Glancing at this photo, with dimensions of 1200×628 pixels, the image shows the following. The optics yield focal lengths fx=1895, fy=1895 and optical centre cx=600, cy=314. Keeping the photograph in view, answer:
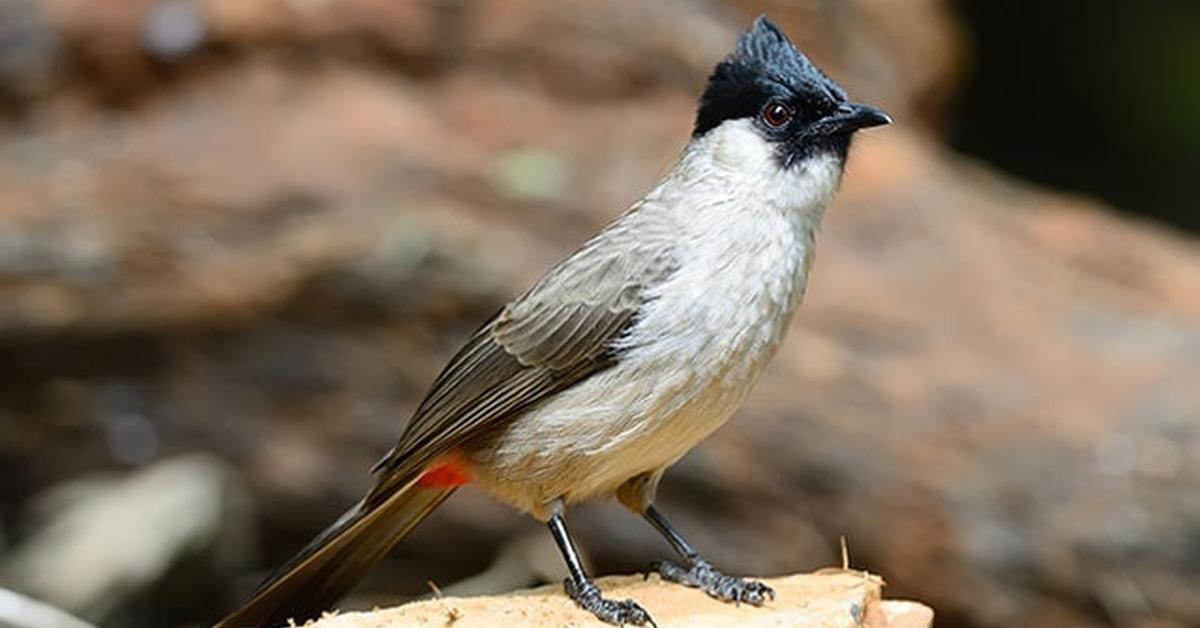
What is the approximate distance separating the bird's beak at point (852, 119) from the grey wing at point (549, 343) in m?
0.39

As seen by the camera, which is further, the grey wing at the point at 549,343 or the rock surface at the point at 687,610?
the grey wing at the point at 549,343

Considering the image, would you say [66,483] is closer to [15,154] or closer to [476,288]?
[15,154]

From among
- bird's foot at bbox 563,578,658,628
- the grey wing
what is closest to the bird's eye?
the grey wing

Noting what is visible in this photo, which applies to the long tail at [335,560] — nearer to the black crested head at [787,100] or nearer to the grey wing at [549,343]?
the grey wing at [549,343]

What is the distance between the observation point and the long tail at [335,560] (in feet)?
12.7

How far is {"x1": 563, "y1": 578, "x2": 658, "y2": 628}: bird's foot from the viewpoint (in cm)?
351

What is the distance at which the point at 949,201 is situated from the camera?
620 cm

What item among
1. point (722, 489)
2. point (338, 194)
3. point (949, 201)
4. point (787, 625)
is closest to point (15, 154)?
point (338, 194)

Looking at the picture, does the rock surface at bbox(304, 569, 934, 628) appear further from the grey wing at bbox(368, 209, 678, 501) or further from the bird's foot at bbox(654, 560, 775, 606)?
→ the grey wing at bbox(368, 209, 678, 501)

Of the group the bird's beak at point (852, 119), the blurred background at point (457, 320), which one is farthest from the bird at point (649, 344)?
the blurred background at point (457, 320)

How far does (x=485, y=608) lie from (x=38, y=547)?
324cm

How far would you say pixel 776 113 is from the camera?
3.73 m

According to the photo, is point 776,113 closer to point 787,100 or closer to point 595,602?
point 787,100

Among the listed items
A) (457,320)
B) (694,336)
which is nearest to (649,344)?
(694,336)
